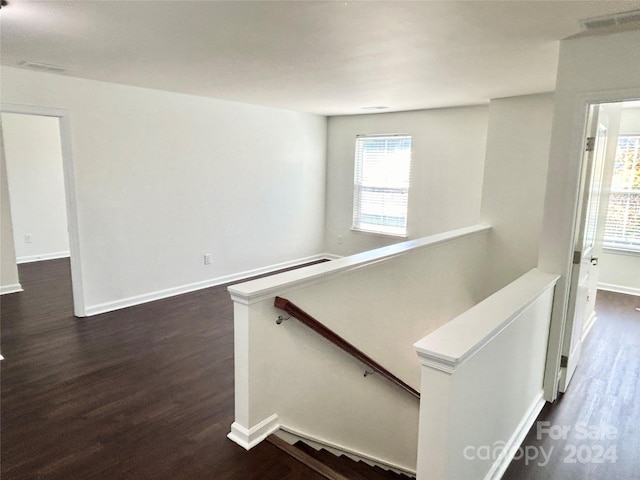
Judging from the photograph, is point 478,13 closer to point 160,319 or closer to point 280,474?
point 280,474

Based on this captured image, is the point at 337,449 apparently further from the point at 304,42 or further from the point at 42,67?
the point at 42,67

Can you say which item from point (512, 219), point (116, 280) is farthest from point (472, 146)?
point (116, 280)

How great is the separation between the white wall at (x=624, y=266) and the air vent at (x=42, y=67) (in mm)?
6609

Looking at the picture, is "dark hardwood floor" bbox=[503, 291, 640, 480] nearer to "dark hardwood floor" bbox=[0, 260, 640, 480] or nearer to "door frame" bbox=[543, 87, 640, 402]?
"dark hardwood floor" bbox=[0, 260, 640, 480]

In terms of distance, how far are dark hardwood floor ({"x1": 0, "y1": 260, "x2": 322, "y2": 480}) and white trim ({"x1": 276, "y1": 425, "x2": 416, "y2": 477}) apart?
0.21 metres

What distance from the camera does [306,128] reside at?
6531mm

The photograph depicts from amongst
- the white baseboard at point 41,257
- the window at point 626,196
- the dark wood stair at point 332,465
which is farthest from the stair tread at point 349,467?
the white baseboard at point 41,257

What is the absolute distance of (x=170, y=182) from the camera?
188 inches

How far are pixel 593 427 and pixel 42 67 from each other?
16.8ft

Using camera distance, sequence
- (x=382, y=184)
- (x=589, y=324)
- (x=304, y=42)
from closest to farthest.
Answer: (x=304, y=42) → (x=589, y=324) → (x=382, y=184)

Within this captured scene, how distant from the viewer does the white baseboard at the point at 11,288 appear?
4907 mm

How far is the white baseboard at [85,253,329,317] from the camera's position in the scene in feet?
14.2

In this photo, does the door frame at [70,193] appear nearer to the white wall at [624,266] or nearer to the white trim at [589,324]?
the white trim at [589,324]

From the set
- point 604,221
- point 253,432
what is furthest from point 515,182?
point 253,432
